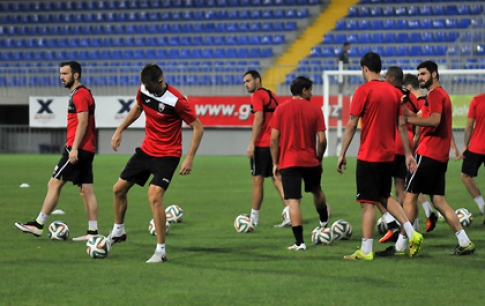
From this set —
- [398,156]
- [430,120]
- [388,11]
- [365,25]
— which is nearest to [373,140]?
[430,120]

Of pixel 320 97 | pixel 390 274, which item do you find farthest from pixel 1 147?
pixel 390 274

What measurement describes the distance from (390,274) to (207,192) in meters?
9.82

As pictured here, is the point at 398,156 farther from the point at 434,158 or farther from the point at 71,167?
the point at 71,167

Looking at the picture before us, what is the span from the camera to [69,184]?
19.4 metres

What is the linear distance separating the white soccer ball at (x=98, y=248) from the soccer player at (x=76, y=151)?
1551 millimetres

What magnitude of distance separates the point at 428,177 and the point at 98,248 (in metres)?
3.59

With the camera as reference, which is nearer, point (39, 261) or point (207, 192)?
point (39, 261)

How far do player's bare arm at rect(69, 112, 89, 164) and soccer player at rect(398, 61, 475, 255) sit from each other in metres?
3.71

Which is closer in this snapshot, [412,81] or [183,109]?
[183,109]

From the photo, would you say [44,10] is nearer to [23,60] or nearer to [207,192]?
[23,60]

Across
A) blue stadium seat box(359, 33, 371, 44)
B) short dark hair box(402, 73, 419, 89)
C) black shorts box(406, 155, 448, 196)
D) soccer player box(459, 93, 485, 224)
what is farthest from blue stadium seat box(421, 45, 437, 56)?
black shorts box(406, 155, 448, 196)

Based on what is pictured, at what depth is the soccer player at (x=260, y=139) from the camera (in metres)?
12.0

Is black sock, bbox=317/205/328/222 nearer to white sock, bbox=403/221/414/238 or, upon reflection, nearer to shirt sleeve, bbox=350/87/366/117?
white sock, bbox=403/221/414/238

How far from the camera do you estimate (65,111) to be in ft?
108
